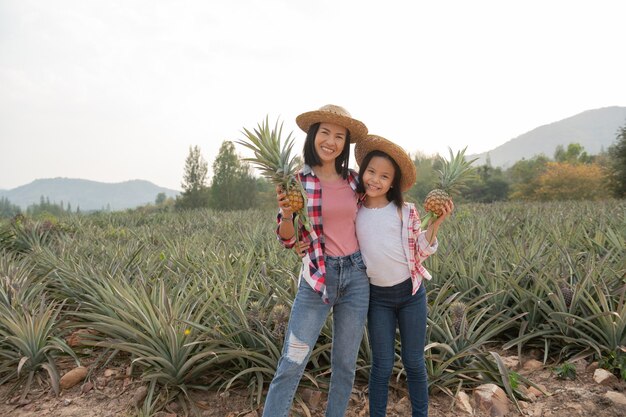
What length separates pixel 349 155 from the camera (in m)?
2.32

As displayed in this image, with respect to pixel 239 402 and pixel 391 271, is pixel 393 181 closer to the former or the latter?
pixel 391 271

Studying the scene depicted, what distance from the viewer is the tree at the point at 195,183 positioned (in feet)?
127

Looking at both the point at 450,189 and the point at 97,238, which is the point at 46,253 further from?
the point at 450,189

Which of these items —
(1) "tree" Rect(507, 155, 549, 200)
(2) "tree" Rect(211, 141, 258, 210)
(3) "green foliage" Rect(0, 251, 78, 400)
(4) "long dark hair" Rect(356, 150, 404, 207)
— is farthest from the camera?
(2) "tree" Rect(211, 141, 258, 210)

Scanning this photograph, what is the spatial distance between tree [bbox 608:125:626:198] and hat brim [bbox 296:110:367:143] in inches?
908

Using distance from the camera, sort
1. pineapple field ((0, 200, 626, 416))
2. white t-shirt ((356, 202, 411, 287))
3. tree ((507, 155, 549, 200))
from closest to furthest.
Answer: white t-shirt ((356, 202, 411, 287)), pineapple field ((0, 200, 626, 416)), tree ((507, 155, 549, 200))

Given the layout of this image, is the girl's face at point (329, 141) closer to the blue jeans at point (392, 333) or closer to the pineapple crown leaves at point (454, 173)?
the pineapple crown leaves at point (454, 173)

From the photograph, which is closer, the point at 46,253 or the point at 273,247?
the point at 273,247

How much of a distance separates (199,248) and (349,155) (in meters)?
3.43

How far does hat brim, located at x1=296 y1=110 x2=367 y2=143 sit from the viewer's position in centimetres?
211

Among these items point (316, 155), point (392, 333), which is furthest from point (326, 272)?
point (316, 155)

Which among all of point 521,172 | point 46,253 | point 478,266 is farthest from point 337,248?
point 521,172

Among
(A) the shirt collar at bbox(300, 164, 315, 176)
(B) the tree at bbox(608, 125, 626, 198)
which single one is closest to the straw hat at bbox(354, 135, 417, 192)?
(A) the shirt collar at bbox(300, 164, 315, 176)

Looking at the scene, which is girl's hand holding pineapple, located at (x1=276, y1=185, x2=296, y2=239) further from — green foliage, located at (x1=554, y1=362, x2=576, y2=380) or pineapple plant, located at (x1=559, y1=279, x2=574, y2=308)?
pineapple plant, located at (x1=559, y1=279, x2=574, y2=308)
